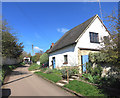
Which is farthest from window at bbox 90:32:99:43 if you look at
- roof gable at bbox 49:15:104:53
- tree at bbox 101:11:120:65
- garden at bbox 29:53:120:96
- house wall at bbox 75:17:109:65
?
tree at bbox 101:11:120:65

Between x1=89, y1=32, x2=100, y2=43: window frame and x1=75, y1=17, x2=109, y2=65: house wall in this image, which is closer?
x1=75, y1=17, x2=109, y2=65: house wall

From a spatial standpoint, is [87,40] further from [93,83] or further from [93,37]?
[93,83]

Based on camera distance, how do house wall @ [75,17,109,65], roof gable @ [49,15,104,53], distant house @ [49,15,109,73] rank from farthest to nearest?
roof gable @ [49,15,104,53] → house wall @ [75,17,109,65] → distant house @ [49,15,109,73]

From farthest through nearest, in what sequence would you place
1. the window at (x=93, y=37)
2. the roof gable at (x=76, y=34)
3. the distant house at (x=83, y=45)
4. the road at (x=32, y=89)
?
1. the window at (x=93, y=37)
2. the roof gable at (x=76, y=34)
3. the distant house at (x=83, y=45)
4. the road at (x=32, y=89)

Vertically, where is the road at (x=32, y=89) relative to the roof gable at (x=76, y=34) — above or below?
below

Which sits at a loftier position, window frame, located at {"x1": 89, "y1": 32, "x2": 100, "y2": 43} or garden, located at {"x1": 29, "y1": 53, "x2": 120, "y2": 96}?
window frame, located at {"x1": 89, "y1": 32, "x2": 100, "y2": 43}

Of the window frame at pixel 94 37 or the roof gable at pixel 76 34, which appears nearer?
the roof gable at pixel 76 34

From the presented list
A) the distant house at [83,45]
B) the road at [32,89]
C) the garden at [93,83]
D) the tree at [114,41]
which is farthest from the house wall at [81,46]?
the tree at [114,41]

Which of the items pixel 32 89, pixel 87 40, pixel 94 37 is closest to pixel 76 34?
pixel 87 40

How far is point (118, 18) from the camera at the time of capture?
13.7 feet

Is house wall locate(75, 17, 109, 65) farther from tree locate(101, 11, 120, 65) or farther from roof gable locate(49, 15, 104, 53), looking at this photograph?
tree locate(101, 11, 120, 65)

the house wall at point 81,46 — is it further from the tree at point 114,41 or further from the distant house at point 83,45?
the tree at point 114,41

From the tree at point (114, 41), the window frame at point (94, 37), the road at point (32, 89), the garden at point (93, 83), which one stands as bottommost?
the road at point (32, 89)

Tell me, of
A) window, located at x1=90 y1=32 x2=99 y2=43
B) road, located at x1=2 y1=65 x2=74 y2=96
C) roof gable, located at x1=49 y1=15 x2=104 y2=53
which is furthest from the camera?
window, located at x1=90 y1=32 x2=99 y2=43
